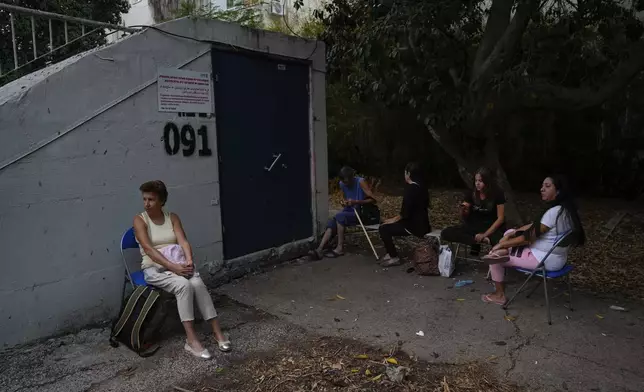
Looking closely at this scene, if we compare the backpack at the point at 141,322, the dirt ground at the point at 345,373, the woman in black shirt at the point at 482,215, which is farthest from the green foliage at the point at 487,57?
the backpack at the point at 141,322

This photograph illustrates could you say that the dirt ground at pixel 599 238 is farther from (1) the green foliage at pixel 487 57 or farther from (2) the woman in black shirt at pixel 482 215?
(1) the green foliage at pixel 487 57

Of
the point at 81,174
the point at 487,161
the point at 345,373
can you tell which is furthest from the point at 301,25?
the point at 345,373

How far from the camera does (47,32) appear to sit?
8.06 m

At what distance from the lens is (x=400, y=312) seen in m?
4.68

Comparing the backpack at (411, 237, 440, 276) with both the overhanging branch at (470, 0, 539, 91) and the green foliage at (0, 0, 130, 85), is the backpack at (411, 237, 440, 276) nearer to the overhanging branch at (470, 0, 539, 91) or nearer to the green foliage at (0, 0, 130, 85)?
the overhanging branch at (470, 0, 539, 91)

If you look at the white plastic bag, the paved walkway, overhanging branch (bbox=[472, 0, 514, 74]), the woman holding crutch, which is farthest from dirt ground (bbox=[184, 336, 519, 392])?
overhanging branch (bbox=[472, 0, 514, 74])

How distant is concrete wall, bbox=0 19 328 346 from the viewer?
375 cm

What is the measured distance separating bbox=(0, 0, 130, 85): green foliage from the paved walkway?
124 inches

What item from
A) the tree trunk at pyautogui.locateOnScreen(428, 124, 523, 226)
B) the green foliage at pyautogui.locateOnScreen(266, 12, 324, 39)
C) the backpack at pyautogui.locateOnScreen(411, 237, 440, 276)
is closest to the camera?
the backpack at pyautogui.locateOnScreen(411, 237, 440, 276)

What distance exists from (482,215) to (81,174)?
13.4 feet

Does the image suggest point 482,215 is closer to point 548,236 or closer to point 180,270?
point 548,236

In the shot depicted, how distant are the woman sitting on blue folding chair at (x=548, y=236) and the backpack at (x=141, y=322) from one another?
2913mm

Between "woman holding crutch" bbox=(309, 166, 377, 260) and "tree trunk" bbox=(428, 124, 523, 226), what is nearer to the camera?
"woman holding crutch" bbox=(309, 166, 377, 260)

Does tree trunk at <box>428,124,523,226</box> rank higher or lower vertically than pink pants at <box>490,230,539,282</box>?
higher
